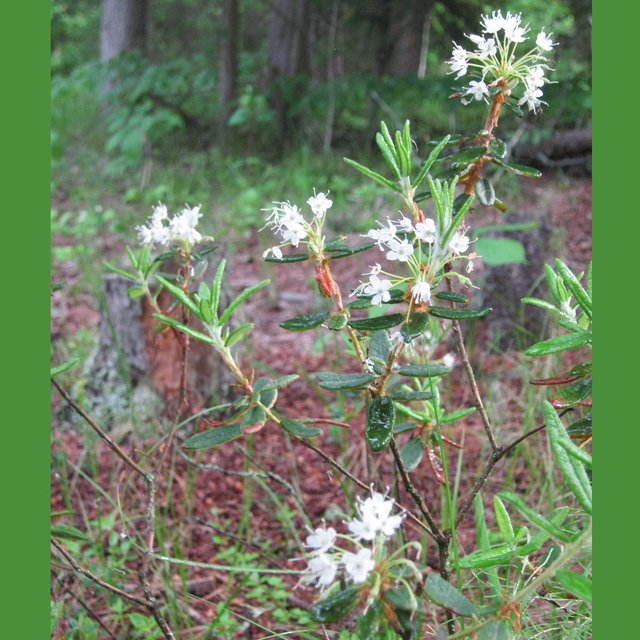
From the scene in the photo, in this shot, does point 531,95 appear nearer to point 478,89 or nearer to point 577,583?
point 478,89

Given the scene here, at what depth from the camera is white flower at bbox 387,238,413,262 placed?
3.00 feet

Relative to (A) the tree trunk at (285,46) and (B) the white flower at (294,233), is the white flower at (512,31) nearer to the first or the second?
(B) the white flower at (294,233)

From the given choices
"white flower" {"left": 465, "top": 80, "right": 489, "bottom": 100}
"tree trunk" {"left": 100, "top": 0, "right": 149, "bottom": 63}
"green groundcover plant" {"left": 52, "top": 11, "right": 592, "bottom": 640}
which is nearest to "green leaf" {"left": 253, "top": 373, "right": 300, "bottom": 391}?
"green groundcover plant" {"left": 52, "top": 11, "right": 592, "bottom": 640}

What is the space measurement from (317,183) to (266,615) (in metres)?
4.27

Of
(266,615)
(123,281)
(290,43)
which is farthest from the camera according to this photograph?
(290,43)

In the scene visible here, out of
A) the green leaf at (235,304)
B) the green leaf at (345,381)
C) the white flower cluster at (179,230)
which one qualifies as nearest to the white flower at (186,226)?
the white flower cluster at (179,230)

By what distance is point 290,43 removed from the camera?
6.84m

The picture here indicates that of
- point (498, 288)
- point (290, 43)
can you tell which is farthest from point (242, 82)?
point (498, 288)

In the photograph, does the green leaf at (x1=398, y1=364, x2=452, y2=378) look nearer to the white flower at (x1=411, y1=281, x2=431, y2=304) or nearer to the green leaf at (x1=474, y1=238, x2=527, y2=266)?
the white flower at (x1=411, y1=281, x2=431, y2=304)

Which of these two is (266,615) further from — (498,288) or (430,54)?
(430,54)

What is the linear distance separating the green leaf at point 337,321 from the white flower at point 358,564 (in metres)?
0.35

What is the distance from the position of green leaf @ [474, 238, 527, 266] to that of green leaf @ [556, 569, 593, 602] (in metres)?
2.26

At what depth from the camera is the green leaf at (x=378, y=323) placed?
0.98m

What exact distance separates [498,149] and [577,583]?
0.70 meters
